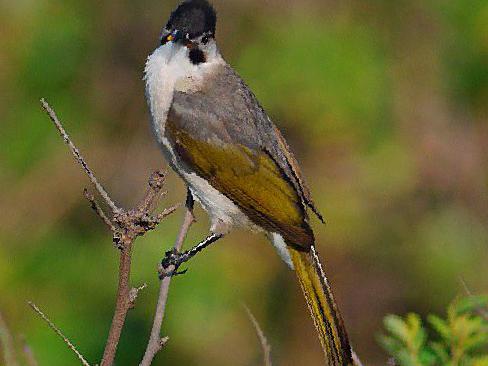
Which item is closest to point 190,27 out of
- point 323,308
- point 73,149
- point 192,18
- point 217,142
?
point 192,18

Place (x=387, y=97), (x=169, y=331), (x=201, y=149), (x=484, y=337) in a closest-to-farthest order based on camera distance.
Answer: (x=484, y=337), (x=201, y=149), (x=169, y=331), (x=387, y=97)

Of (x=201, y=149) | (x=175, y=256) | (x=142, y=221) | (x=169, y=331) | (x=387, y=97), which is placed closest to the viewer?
(x=142, y=221)

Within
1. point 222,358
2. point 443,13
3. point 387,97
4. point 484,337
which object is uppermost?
point 443,13

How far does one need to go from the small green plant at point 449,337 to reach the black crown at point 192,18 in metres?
1.60

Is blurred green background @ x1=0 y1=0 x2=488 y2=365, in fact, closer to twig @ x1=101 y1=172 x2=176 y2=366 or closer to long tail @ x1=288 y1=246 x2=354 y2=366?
long tail @ x1=288 y1=246 x2=354 y2=366

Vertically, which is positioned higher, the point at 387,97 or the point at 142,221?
the point at 387,97

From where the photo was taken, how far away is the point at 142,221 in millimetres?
2520

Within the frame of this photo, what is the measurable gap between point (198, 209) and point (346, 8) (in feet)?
5.41

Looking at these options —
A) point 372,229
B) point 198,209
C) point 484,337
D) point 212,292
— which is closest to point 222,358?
point 212,292

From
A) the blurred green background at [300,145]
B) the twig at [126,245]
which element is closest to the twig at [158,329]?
the twig at [126,245]

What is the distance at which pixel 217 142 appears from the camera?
3617 mm

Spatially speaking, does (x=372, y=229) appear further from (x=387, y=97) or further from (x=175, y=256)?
(x=175, y=256)

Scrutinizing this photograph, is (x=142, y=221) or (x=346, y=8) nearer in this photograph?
(x=142, y=221)

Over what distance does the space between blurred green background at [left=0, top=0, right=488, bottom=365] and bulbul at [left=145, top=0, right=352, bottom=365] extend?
1646 mm
